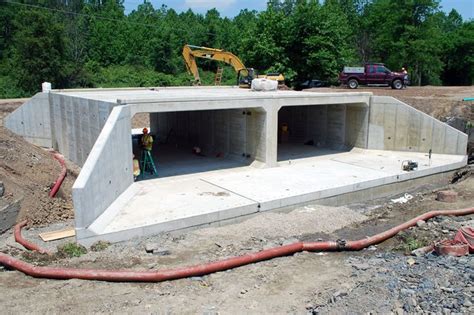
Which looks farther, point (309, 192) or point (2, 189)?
point (309, 192)

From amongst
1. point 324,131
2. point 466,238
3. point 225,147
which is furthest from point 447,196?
point 225,147

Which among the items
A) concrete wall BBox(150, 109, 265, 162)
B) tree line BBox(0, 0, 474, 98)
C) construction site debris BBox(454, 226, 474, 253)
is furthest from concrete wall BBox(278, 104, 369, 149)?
tree line BBox(0, 0, 474, 98)

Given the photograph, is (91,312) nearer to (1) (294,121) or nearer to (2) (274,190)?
(2) (274,190)

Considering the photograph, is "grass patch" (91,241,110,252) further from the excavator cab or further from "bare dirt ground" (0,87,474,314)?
the excavator cab

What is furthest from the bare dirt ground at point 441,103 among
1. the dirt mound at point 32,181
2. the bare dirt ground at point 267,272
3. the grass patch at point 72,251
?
the grass patch at point 72,251

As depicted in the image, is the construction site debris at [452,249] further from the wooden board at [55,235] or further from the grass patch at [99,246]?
the wooden board at [55,235]

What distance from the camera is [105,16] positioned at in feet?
211

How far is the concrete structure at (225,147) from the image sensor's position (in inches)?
453

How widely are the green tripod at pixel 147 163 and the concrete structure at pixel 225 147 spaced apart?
24.0 inches

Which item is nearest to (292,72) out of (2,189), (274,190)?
(274,190)

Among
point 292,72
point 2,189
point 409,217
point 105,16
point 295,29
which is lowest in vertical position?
point 409,217

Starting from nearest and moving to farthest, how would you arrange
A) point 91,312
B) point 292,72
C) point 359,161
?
point 91,312 < point 359,161 < point 292,72

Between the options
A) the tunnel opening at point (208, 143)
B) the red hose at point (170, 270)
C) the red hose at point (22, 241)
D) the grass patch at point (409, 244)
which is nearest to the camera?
the red hose at point (170, 270)

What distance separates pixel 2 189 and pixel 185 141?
432 inches
